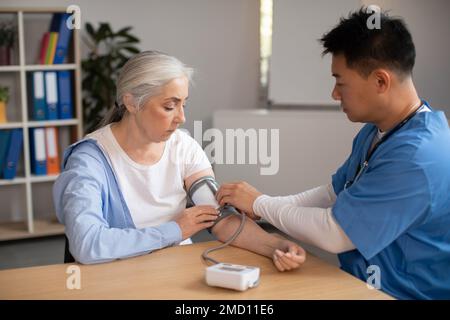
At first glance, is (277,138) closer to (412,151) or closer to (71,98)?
(71,98)

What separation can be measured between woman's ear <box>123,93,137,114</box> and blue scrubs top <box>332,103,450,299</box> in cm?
71

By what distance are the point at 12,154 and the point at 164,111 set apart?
2.18 meters

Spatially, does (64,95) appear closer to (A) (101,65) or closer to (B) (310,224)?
(A) (101,65)

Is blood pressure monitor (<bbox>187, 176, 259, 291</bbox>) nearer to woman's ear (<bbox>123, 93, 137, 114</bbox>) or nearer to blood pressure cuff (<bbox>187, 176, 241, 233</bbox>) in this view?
blood pressure cuff (<bbox>187, 176, 241, 233</bbox>)

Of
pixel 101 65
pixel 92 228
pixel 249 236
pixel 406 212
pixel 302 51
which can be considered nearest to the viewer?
pixel 406 212

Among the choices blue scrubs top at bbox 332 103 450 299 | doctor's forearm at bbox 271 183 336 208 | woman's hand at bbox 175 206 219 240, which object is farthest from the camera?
doctor's forearm at bbox 271 183 336 208

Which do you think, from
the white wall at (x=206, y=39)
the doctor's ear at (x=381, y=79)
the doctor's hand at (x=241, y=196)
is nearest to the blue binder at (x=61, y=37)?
the white wall at (x=206, y=39)

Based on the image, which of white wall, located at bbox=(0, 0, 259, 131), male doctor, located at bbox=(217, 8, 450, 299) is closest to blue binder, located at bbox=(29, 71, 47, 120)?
white wall, located at bbox=(0, 0, 259, 131)

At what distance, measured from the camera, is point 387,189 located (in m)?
1.46

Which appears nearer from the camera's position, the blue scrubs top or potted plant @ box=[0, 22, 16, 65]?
the blue scrubs top

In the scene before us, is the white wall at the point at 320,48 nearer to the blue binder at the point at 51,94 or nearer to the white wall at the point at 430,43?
the white wall at the point at 430,43

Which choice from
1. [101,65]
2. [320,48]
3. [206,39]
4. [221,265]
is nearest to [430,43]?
[320,48]

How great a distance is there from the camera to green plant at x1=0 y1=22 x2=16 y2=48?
3.63 meters
